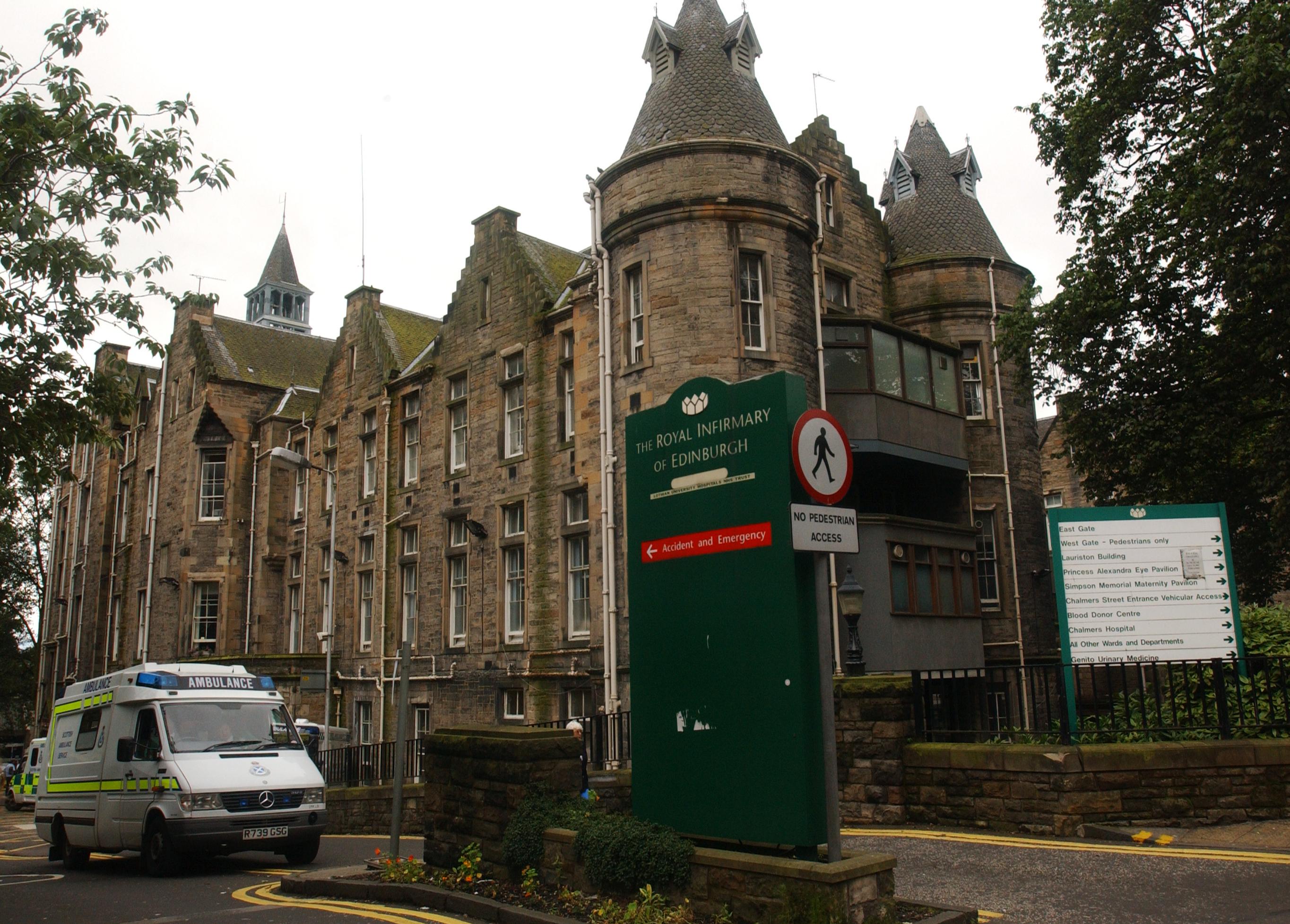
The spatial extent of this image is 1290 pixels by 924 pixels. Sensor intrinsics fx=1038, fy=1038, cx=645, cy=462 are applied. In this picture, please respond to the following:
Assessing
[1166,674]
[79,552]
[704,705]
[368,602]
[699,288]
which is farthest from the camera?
[79,552]

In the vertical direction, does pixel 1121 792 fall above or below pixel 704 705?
below

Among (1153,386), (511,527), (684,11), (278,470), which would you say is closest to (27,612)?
(278,470)

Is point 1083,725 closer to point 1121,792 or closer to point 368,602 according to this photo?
point 1121,792

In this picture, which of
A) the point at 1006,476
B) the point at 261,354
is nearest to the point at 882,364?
the point at 1006,476

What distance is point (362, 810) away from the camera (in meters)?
20.0

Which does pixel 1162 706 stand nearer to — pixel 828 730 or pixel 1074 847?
pixel 1074 847

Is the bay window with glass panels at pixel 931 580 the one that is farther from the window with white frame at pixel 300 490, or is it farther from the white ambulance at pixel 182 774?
the window with white frame at pixel 300 490

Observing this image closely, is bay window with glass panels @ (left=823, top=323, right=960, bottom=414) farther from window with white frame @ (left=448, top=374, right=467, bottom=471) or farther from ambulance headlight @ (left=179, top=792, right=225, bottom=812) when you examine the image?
ambulance headlight @ (left=179, top=792, right=225, bottom=812)

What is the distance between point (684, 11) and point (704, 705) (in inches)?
750

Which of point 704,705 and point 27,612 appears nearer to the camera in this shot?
point 704,705

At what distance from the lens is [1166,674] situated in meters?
12.9

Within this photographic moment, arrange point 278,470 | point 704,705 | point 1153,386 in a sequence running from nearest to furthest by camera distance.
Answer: point 704,705
point 1153,386
point 278,470

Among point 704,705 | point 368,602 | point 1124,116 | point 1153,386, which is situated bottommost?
point 704,705

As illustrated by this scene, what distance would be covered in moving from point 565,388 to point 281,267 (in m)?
62.6
